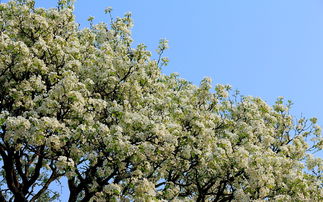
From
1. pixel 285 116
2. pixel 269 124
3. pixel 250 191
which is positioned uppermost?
pixel 285 116

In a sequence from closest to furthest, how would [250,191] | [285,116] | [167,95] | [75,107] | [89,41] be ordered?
[75,107], [250,191], [167,95], [89,41], [285,116]

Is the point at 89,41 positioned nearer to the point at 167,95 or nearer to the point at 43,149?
the point at 167,95

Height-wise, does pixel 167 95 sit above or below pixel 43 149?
above

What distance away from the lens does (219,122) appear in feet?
79.6

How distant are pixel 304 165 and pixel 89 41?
14.5m

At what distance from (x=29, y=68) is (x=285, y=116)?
17756mm

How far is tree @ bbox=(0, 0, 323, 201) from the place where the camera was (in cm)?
1823

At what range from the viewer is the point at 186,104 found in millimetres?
22656

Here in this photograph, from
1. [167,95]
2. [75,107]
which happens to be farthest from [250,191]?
[75,107]

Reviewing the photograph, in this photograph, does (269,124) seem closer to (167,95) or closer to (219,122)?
(219,122)

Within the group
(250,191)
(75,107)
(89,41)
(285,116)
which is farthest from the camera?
(285,116)

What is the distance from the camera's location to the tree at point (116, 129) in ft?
59.8

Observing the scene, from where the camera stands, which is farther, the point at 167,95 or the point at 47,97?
the point at 167,95

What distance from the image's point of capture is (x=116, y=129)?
702 inches
